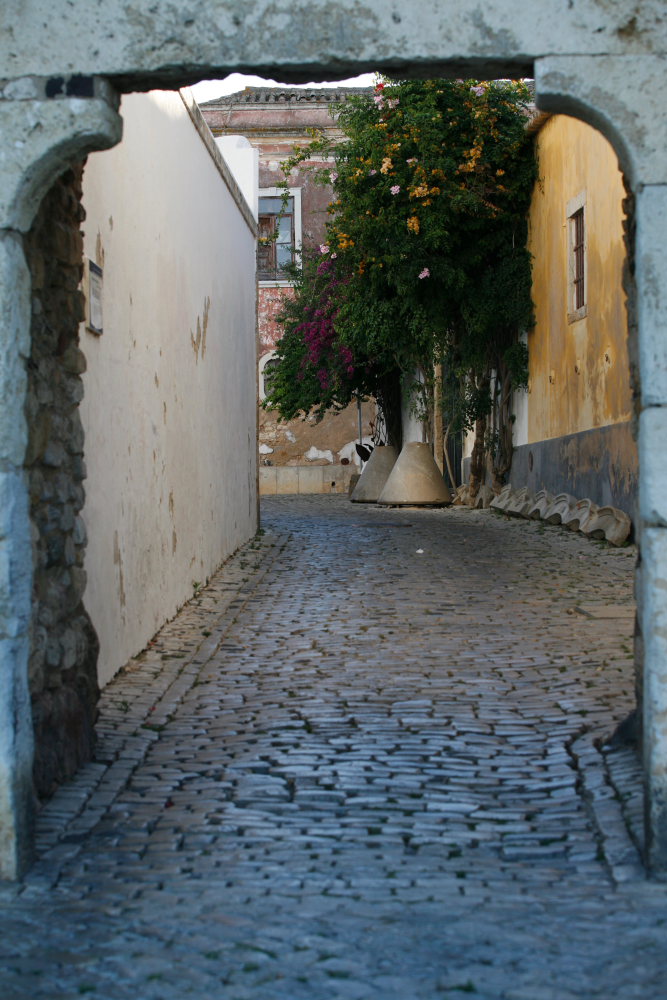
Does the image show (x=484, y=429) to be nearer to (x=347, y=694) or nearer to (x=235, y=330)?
(x=235, y=330)

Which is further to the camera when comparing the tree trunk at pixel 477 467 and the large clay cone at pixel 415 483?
the large clay cone at pixel 415 483

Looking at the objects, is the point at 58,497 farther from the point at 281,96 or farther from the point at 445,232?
the point at 281,96

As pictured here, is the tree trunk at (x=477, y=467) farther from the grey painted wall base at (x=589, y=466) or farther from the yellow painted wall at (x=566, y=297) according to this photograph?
the yellow painted wall at (x=566, y=297)

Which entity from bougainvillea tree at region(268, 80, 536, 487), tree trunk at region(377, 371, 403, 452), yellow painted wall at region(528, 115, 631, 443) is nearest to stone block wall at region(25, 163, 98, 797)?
yellow painted wall at region(528, 115, 631, 443)

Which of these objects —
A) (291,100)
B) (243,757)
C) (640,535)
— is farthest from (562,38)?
(291,100)

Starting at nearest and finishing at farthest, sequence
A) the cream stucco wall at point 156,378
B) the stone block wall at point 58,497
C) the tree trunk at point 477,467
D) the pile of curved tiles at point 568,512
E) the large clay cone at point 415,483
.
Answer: the stone block wall at point 58,497 < the cream stucco wall at point 156,378 < the pile of curved tiles at point 568,512 < the tree trunk at point 477,467 < the large clay cone at point 415,483

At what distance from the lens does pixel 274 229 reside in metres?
29.3

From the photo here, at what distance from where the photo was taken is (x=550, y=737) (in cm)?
496

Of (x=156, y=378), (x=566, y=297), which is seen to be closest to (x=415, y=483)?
(x=566, y=297)

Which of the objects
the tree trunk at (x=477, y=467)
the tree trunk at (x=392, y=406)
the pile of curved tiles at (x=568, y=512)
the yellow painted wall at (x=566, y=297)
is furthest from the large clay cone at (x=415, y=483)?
the tree trunk at (x=392, y=406)

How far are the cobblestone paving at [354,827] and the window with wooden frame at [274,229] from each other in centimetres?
2253

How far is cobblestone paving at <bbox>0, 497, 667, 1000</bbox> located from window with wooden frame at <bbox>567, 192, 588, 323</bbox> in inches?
269

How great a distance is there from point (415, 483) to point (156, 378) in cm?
1139

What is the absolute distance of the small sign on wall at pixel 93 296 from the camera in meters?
5.62
